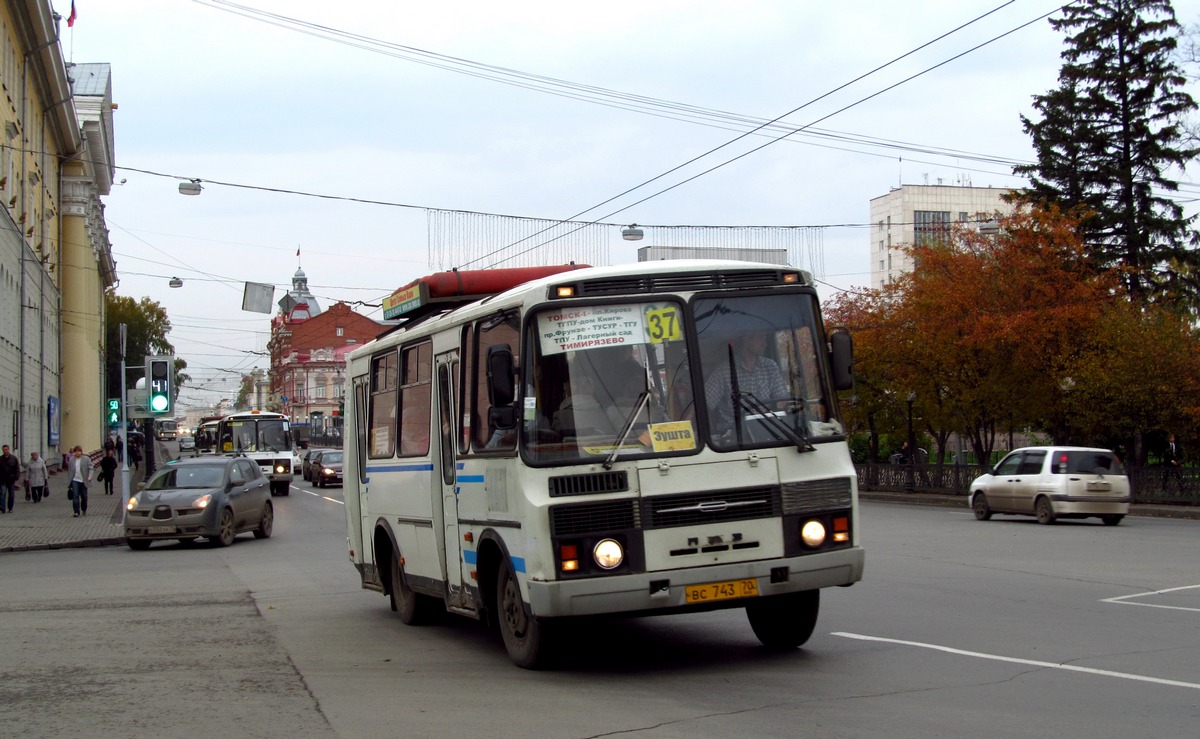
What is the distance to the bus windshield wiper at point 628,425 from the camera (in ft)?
27.8

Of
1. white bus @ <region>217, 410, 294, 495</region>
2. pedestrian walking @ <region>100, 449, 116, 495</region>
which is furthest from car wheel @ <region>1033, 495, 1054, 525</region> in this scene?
pedestrian walking @ <region>100, 449, 116, 495</region>

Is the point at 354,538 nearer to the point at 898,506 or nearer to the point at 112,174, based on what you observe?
the point at 898,506

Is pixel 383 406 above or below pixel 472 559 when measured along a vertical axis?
above

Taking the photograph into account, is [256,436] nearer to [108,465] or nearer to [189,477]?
[108,465]

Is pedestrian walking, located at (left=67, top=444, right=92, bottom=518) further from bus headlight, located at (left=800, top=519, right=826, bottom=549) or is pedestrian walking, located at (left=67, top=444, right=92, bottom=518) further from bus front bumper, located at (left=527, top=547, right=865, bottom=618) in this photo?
bus headlight, located at (left=800, top=519, right=826, bottom=549)

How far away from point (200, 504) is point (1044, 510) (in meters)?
16.6

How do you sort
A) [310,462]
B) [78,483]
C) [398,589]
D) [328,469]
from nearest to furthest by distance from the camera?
[398,589] < [78,483] < [328,469] < [310,462]

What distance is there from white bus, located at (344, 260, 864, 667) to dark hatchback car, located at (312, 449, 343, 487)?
4344 cm

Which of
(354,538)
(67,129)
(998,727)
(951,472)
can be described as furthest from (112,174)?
(998,727)

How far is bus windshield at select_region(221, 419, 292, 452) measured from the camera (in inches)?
2040

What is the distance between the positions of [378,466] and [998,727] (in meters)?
7.35

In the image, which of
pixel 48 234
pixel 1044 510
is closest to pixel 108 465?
pixel 48 234

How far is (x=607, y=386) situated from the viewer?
8.65 metres

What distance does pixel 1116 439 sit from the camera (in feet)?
140
